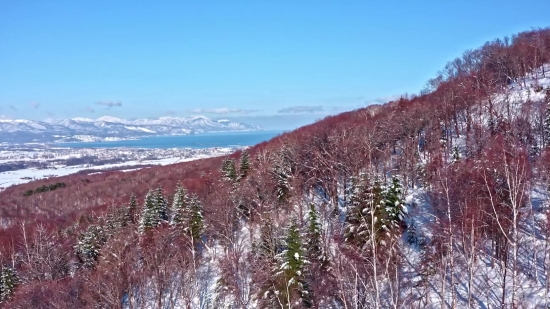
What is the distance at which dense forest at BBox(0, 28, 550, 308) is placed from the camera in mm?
23562

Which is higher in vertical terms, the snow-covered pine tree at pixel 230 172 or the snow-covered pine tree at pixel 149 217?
the snow-covered pine tree at pixel 230 172

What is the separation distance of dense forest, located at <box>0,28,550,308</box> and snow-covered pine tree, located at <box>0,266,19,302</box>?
12cm

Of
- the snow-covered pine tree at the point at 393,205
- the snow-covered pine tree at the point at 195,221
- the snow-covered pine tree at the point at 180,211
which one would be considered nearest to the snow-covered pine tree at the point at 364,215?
the snow-covered pine tree at the point at 393,205

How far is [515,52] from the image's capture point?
63906 mm

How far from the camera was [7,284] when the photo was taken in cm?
3359

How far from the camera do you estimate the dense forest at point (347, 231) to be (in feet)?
77.3

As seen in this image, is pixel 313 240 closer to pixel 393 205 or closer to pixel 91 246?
pixel 393 205

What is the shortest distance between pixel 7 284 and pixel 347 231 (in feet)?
97.5

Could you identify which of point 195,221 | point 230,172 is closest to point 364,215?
point 195,221

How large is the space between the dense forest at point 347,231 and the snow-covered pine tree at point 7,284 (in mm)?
124

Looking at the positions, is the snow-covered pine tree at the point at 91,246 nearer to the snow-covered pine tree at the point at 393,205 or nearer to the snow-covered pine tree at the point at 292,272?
the snow-covered pine tree at the point at 292,272

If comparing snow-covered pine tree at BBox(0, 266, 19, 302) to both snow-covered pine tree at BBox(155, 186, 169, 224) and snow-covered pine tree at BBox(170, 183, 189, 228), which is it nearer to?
snow-covered pine tree at BBox(155, 186, 169, 224)

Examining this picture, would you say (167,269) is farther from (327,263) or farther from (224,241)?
(327,263)

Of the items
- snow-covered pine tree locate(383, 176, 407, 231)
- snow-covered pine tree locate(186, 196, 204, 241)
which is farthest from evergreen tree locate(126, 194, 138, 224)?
snow-covered pine tree locate(383, 176, 407, 231)
